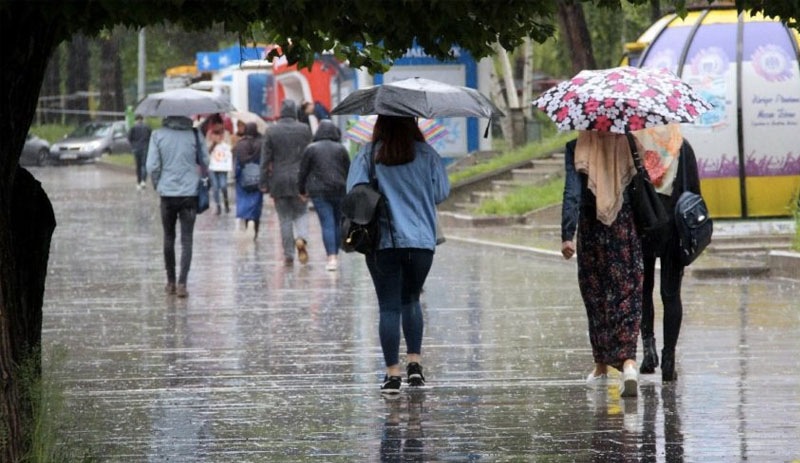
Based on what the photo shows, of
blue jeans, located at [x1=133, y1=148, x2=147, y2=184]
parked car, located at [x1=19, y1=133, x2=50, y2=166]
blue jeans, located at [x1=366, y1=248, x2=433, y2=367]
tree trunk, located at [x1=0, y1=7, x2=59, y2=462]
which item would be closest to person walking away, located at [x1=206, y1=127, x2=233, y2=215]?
blue jeans, located at [x1=133, y1=148, x2=147, y2=184]

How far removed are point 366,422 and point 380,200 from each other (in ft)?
4.78

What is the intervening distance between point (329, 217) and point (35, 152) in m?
38.1

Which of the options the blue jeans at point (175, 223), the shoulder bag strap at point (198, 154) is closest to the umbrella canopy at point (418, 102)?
the blue jeans at point (175, 223)

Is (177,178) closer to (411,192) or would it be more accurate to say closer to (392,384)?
(411,192)

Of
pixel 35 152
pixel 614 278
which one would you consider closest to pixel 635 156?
pixel 614 278

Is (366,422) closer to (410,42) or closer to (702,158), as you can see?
(410,42)

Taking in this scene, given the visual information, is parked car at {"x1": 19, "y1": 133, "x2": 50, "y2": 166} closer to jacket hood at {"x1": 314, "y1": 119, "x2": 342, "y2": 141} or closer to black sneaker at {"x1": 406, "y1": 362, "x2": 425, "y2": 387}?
jacket hood at {"x1": 314, "y1": 119, "x2": 342, "y2": 141}

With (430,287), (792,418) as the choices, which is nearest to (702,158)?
(430,287)

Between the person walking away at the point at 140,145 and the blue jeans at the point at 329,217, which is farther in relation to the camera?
the person walking away at the point at 140,145

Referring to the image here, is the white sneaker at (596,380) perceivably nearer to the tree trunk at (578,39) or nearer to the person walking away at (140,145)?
the tree trunk at (578,39)

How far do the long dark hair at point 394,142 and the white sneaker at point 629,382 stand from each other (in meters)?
1.73

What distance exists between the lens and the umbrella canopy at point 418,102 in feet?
30.6

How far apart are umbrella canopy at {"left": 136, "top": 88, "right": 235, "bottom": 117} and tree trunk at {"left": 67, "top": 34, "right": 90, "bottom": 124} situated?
49876 millimetres

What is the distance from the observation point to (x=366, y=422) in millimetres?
8406
